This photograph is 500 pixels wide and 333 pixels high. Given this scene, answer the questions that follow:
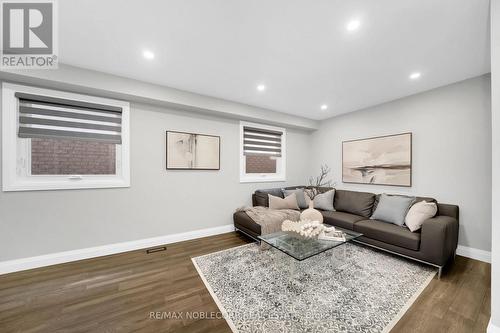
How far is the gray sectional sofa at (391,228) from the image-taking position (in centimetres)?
219

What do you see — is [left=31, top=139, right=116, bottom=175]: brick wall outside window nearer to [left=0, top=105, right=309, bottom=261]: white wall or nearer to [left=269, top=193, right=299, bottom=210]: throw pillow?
[left=0, top=105, right=309, bottom=261]: white wall

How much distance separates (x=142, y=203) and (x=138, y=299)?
153 cm

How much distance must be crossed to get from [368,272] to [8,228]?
4426 mm

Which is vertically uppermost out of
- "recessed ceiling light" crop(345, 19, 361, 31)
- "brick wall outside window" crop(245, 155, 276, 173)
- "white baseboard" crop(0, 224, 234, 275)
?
"recessed ceiling light" crop(345, 19, 361, 31)

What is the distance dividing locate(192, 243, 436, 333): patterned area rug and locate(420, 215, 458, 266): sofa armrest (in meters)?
0.23

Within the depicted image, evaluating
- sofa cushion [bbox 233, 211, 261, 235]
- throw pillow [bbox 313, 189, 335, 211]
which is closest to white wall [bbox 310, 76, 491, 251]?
throw pillow [bbox 313, 189, 335, 211]

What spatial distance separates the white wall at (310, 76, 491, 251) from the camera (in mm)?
2541

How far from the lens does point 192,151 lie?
11.2ft

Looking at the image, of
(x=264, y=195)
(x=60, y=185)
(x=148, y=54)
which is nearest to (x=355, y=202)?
(x=264, y=195)

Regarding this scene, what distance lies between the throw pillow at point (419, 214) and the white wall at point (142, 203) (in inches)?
103

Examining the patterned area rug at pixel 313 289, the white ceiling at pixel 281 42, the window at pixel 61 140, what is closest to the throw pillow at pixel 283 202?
the patterned area rug at pixel 313 289

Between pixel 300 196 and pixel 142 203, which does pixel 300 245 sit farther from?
Answer: pixel 142 203

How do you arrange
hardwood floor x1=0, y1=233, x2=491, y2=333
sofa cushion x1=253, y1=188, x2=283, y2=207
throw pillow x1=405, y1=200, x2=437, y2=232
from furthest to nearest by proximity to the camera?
sofa cushion x1=253, y1=188, x2=283, y2=207
throw pillow x1=405, y1=200, x2=437, y2=232
hardwood floor x1=0, y1=233, x2=491, y2=333

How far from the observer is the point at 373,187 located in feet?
12.2
